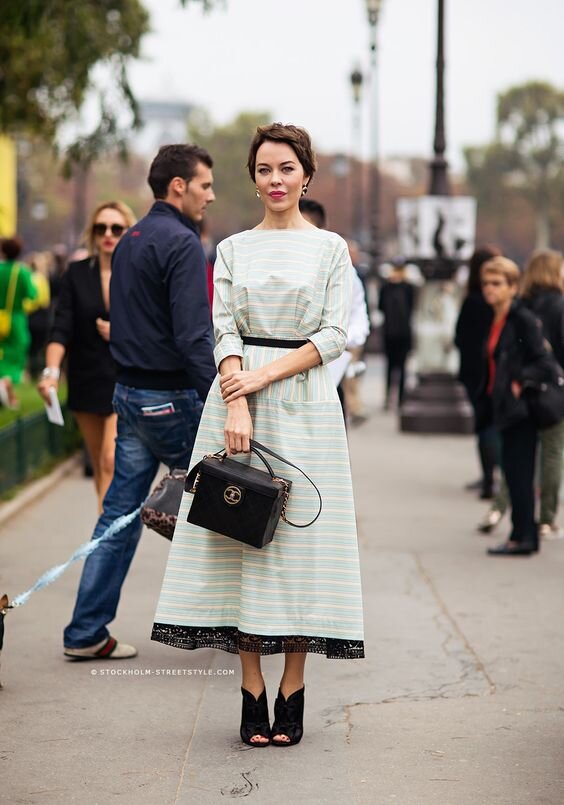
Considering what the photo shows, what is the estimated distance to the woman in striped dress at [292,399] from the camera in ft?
15.3

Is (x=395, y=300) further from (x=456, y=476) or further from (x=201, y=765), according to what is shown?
(x=201, y=765)

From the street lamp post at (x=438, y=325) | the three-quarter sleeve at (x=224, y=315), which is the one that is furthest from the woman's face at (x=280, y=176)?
the street lamp post at (x=438, y=325)

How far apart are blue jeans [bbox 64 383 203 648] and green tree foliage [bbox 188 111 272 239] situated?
97.9 metres

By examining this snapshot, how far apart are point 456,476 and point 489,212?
3507 inches

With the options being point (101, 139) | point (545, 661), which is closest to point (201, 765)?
point (545, 661)

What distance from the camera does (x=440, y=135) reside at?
661 inches

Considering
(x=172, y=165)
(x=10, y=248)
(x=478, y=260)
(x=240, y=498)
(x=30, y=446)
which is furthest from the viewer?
(x=10, y=248)

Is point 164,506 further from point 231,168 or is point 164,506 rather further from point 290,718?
point 231,168

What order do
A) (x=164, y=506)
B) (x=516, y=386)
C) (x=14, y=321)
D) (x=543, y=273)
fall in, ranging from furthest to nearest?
(x=14, y=321) < (x=543, y=273) < (x=516, y=386) < (x=164, y=506)

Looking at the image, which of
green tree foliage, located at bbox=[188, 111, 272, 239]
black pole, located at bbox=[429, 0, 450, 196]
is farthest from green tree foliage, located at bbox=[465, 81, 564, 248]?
black pole, located at bbox=[429, 0, 450, 196]

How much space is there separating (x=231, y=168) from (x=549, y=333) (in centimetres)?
10189

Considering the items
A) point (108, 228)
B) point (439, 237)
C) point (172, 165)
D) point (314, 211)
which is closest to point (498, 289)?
point (314, 211)

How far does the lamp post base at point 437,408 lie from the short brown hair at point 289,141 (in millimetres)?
11123

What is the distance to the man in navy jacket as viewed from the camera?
5.59m
